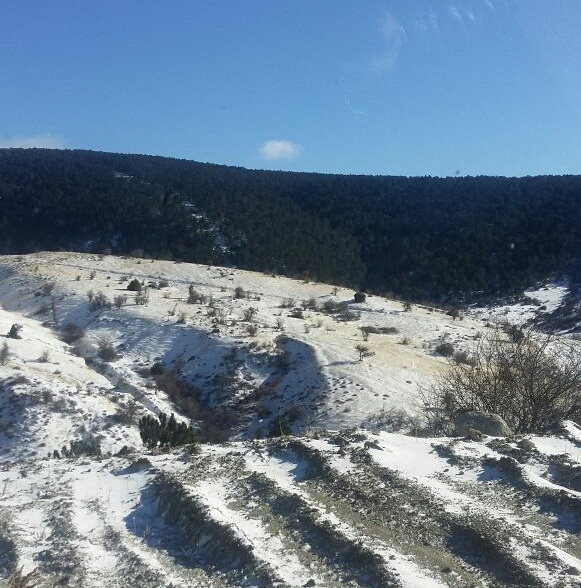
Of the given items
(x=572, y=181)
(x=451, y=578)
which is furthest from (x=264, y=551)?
(x=572, y=181)

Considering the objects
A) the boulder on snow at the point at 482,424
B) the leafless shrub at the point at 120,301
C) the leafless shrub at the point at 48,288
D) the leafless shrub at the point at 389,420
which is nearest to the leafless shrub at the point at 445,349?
the leafless shrub at the point at 389,420

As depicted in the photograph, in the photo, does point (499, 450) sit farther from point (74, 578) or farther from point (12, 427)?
point (12, 427)

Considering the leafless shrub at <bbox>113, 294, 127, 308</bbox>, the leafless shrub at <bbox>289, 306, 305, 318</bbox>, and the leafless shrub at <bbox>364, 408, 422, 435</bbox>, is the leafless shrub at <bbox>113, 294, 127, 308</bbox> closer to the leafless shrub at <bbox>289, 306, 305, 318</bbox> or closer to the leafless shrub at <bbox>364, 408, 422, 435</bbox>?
the leafless shrub at <bbox>289, 306, 305, 318</bbox>

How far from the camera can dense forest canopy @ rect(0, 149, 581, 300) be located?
179 feet

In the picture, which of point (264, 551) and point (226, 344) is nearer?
point (264, 551)

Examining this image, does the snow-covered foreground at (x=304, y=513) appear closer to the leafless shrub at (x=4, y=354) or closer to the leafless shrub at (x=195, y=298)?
the leafless shrub at (x=4, y=354)

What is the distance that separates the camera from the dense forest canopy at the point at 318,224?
179 ft

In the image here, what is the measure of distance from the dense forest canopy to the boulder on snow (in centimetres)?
4093

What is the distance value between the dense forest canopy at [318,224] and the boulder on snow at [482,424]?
1611 inches

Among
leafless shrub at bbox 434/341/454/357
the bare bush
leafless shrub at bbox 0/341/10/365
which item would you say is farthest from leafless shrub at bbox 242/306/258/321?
the bare bush

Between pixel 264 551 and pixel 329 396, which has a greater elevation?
pixel 264 551

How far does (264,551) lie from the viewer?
15.4 feet

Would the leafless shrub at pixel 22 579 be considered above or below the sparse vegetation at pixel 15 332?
above

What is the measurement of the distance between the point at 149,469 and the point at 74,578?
84.7 inches
